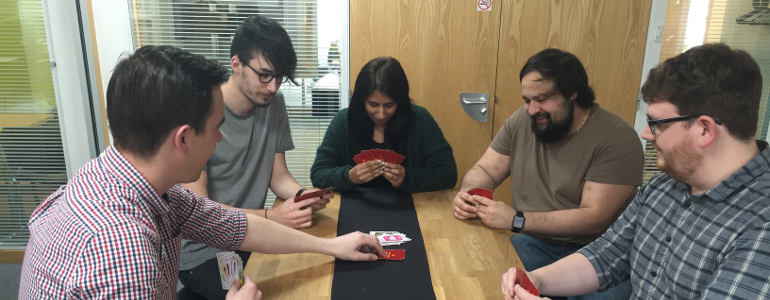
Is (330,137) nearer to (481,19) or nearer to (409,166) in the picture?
(409,166)

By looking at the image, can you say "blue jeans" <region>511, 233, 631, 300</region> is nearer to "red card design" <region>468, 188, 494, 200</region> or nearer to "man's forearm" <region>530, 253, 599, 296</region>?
"red card design" <region>468, 188, 494, 200</region>

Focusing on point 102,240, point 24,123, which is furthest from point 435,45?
point 24,123

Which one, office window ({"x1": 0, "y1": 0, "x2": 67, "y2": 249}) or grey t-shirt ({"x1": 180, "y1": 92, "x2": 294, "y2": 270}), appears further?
office window ({"x1": 0, "y1": 0, "x2": 67, "y2": 249})

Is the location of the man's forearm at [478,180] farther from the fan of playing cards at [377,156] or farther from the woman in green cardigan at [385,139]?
the fan of playing cards at [377,156]

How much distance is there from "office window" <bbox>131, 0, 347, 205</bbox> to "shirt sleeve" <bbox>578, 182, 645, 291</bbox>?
2.58m

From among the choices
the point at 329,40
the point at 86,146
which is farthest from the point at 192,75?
the point at 86,146

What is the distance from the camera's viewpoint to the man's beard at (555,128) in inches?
87.0

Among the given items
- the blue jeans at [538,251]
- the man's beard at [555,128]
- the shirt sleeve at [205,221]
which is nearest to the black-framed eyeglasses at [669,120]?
the man's beard at [555,128]

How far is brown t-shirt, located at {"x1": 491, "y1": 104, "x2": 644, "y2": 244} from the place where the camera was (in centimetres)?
209

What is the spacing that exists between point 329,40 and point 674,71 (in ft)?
9.06

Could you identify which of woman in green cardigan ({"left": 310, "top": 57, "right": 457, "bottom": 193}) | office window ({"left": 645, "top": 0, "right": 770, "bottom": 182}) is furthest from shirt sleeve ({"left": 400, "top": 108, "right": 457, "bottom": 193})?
office window ({"left": 645, "top": 0, "right": 770, "bottom": 182})

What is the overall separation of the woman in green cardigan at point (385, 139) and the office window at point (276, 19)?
1.24 m

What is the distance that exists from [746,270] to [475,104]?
2549 millimetres

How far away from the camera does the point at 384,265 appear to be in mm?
1639
